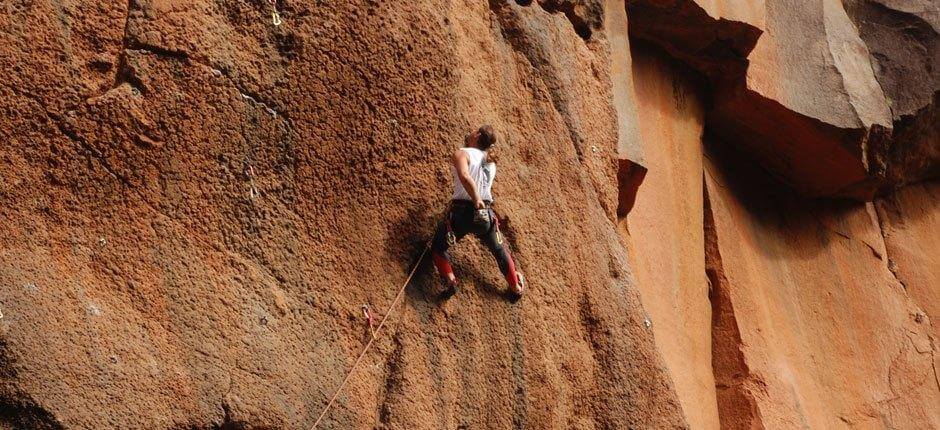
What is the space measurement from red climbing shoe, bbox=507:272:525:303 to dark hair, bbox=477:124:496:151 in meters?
0.84

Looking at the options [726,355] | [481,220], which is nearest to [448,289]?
[481,220]

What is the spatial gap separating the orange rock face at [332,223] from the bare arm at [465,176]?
411mm

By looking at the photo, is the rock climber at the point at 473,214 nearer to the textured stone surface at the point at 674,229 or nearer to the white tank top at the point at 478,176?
the white tank top at the point at 478,176

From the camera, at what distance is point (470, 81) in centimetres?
864

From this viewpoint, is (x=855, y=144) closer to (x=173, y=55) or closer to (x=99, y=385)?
(x=173, y=55)

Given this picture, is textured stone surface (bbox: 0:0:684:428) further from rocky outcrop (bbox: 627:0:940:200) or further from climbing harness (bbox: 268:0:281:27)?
rocky outcrop (bbox: 627:0:940:200)

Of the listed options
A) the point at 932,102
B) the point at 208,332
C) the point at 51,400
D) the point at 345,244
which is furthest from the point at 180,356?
the point at 932,102

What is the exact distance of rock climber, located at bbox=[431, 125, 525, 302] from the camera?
7938 mm

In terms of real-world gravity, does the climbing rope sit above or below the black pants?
below

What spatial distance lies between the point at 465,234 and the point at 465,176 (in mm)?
401

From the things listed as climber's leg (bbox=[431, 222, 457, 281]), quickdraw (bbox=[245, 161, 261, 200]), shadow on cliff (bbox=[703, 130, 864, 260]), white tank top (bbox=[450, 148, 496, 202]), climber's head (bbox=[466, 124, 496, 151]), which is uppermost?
climber's head (bbox=[466, 124, 496, 151])

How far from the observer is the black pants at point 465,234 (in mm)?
7977

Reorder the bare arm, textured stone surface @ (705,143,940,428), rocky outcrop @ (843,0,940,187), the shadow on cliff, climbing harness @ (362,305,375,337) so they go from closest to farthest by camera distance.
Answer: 1. climbing harness @ (362,305,375,337)
2. the bare arm
3. textured stone surface @ (705,143,940,428)
4. the shadow on cliff
5. rocky outcrop @ (843,0,940,187)

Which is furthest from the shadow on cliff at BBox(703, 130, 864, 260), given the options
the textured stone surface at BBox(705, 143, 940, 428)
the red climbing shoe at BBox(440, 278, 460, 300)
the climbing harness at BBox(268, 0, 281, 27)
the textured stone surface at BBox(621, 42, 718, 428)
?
A: the climbing harness at BBox(268, 0, 281, 27)
